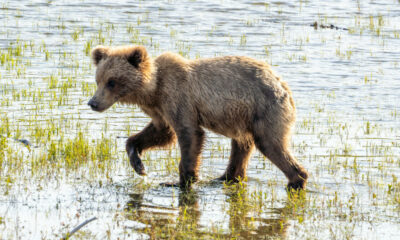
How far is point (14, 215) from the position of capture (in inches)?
261

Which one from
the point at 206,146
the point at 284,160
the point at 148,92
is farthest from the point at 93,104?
the point at 206,146

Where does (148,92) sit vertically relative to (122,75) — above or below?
below

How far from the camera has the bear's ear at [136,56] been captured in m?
7.63

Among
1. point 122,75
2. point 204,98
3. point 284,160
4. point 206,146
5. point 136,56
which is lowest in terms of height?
point 284,160

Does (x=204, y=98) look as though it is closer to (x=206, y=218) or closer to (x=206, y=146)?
(x=206, y=218)

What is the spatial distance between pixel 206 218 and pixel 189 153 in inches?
44.6

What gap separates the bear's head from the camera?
758 centimetres

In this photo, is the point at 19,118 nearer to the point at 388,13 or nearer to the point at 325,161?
the point at 325,161

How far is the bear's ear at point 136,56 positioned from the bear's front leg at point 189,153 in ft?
2.84

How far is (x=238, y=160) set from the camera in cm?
841

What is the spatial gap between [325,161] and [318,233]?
278cm

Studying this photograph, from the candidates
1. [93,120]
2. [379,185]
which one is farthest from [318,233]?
[93,120]

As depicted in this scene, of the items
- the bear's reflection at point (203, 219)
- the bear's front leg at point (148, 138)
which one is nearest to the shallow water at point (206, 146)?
the bear's reflection at point (203, 219)

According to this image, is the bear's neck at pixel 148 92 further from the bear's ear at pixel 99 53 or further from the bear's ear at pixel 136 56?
the bear's ear at pixel 99 53
